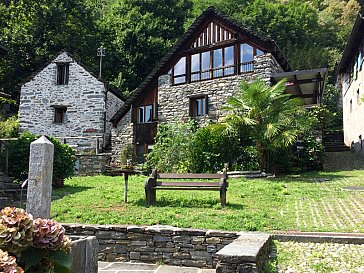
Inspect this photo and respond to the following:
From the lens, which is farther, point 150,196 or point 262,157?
point 262,157

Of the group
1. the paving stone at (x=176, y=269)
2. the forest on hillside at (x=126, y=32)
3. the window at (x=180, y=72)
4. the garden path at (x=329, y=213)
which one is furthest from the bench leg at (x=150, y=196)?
the forest on hillside at (x=126, y=32)

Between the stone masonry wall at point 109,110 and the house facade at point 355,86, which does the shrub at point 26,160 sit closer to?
the stone masonry wall at point 109,110

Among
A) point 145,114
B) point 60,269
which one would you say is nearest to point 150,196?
point 60,269

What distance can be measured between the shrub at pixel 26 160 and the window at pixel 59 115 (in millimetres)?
11799

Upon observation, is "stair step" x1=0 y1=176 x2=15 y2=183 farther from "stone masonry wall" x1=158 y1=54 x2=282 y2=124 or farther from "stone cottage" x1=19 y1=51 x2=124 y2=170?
"stone cottage" x1=19 y1=51 x2=124 y2=170

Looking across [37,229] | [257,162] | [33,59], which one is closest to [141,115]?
[257,162]

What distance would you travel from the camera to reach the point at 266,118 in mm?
14977

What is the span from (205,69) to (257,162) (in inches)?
299

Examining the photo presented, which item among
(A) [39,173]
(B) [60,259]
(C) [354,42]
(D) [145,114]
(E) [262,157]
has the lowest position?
(B) [60,259]

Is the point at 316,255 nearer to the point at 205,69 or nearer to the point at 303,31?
the point at 205,69

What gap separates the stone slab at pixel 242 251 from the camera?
4277 millimetres

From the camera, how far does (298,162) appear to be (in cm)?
1648

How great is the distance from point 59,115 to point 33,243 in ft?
76.8

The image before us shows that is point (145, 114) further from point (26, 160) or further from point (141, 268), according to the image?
point (141, 268)
